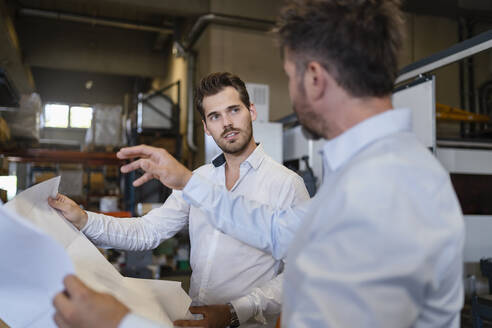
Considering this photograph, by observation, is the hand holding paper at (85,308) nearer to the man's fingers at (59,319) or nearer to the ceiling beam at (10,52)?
the man's fingers at (59,319)

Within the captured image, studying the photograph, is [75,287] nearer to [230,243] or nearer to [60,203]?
[60,203]

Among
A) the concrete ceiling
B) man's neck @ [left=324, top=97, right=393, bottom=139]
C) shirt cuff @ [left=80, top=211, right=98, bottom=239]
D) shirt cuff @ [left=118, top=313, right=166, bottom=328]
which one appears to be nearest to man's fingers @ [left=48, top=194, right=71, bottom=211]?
shirt cuff @ [left=80, top=211, right=98, bottom=239]

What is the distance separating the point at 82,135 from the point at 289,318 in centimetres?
1508

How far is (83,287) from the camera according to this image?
665 millimetres

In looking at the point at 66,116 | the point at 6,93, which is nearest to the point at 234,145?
the point at 6,93

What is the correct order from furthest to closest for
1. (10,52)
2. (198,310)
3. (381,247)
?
(10,52) → (198,310) → (381,247)

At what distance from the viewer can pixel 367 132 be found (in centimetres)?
72

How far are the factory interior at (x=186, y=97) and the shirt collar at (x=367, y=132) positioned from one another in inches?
28.2

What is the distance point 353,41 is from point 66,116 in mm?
14944

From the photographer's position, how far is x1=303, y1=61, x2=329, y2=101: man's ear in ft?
2.40

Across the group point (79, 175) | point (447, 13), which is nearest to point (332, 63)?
point (79, 175)

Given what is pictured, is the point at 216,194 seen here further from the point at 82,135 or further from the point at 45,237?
the point at 82,135

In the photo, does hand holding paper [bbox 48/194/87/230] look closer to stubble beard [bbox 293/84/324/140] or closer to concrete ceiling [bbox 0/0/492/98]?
stubble beard [bbox 293/84/324/140]

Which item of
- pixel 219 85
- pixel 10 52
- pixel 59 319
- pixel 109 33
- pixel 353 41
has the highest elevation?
pixel 109 33
